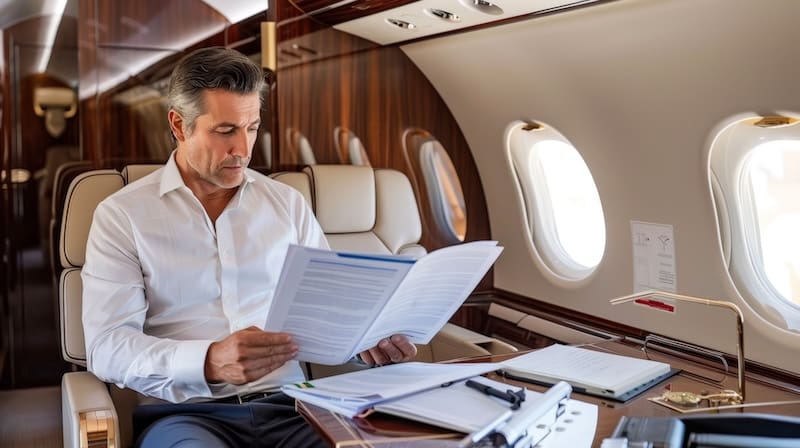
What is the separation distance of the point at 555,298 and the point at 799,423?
2.18 metres

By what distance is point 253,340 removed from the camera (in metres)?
1.64

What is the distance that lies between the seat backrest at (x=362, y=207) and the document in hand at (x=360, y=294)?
3.58 feet

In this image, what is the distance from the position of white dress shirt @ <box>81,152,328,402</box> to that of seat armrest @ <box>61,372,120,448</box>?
0.19ft

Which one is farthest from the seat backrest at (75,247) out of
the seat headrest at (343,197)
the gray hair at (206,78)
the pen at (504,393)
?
the pen at (504,393)

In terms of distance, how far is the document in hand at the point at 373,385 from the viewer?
1519 millimetres

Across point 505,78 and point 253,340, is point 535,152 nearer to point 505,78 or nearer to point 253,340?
point 505,78

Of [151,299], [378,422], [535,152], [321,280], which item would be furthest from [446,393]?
[535,152]

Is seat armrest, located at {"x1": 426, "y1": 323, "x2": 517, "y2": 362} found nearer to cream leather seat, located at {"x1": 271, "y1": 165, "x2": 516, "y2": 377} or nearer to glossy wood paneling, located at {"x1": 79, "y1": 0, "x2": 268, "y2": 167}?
cream leather seat, located at {"x1": 271, "y1": 165, "x2": 516, "y2": 377}

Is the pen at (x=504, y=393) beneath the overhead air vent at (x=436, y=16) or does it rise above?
beneath

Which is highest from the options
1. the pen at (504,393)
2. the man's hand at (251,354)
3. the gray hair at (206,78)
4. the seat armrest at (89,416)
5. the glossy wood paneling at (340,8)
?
the glossy wood paneling at (340,8)

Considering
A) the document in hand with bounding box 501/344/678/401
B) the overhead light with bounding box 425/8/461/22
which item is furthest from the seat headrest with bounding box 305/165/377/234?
the document in hand with bounding box 501/344/678/401

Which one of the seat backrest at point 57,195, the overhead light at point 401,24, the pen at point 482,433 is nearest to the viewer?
the pen at point 482,433

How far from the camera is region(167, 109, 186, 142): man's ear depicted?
6.97 ft

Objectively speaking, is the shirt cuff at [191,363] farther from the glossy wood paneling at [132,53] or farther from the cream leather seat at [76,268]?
the glossy wood paneling at [132,53]
